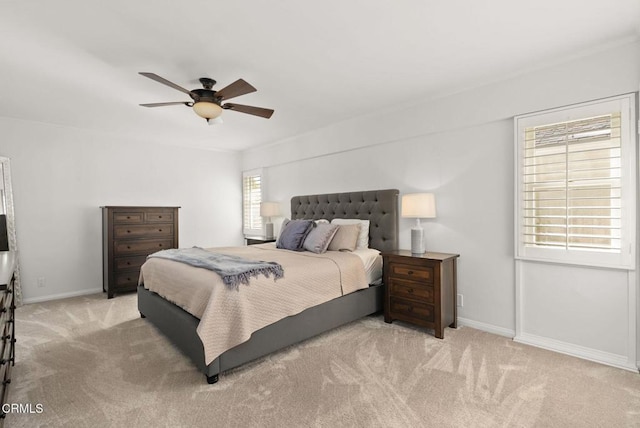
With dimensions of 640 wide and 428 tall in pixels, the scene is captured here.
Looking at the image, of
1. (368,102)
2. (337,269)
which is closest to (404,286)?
(337,269)

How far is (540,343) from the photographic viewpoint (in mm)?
2869

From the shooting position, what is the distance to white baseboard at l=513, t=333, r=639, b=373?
2.48 meters

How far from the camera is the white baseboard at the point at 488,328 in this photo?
310 cm

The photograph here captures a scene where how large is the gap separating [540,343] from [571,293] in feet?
1.72

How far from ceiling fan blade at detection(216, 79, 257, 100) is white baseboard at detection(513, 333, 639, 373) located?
3243mm

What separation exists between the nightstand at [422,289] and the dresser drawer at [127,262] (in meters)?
3.65

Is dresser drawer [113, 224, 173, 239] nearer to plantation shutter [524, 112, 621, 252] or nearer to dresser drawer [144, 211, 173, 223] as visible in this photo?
dresser drawer [144, 211, 173, 223]

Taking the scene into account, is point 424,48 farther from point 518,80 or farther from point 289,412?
point 289,412

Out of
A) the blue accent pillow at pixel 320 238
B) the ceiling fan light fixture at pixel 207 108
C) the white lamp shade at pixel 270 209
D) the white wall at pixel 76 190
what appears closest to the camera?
the ceiling fan light fixture at pixel 207 108

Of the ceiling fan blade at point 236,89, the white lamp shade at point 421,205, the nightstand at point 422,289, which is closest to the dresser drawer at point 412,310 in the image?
the nightstand at point 422,289

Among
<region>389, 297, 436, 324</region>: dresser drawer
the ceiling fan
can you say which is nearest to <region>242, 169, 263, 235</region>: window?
the ceiling fan

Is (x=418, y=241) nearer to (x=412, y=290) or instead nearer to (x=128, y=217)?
(x=412, y=290)

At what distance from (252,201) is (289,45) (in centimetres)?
423

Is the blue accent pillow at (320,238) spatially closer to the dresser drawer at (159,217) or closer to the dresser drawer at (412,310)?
the dresser drawer at (412,310)
